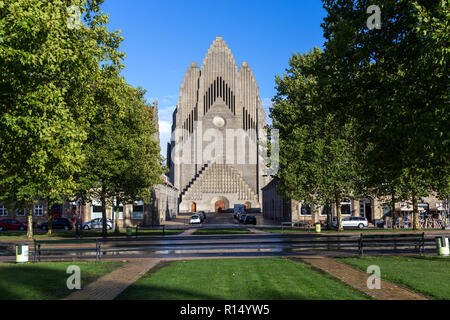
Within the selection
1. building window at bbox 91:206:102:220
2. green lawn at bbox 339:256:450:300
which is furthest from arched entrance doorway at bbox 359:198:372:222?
green lawn at bbox 339:256:450:300

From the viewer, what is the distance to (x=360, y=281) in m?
12.0

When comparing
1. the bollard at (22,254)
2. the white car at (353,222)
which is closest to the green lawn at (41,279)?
the bollard at (22,254)

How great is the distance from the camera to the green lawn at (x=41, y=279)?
10.5 m

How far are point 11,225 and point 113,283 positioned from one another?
4468 cm

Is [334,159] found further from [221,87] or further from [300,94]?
[221,87]

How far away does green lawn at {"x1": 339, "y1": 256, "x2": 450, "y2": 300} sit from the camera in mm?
10672

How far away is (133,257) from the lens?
1934 cm

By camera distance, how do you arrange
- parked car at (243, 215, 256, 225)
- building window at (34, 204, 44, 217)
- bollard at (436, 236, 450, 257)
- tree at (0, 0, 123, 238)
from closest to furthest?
tree at (0, 0, 123, 238) → bollard at (436, 236, 450, 257) → building window at (34, 204, 44, 217) → parked car at (243, 215, 256, 225)

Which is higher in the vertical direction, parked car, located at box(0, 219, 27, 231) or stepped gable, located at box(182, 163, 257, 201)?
stepped gable, located at box(182, 163, 257, 201)

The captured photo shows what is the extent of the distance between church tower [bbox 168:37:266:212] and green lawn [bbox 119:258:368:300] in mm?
85832

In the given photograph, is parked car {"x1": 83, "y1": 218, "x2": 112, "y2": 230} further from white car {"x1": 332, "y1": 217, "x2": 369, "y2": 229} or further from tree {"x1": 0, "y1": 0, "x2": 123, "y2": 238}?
tree {"x1": 0, "y1": 0, "x2": 123, "y2": 238}

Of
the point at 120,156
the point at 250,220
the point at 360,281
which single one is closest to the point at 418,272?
the point at 360,281

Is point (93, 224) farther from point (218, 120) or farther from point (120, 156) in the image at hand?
point (218, 120)
